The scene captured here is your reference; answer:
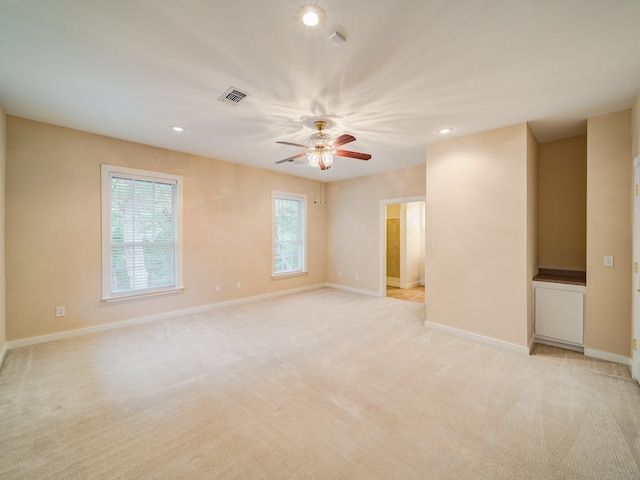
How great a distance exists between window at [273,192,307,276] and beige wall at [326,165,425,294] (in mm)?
817

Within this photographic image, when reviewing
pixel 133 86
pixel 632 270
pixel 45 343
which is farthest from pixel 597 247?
pixel 45 343

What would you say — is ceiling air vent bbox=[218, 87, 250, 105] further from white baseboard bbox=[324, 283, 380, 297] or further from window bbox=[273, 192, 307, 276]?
white baseboard bbox=[324, 283, 380, 297]

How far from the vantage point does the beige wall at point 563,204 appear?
11.8ft

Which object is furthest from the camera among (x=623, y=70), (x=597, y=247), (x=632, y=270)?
(x=597, y=247)

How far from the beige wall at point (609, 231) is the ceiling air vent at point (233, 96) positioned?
379 centimetres

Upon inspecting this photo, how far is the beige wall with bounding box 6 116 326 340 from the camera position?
10.4 ft

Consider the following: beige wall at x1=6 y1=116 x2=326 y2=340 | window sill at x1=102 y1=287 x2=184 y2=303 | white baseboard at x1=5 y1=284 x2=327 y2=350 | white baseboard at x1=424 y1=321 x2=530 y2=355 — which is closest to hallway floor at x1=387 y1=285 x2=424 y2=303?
white baseboard at x1=424 y1=321 x2=530 y2=355

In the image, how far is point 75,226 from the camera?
353 centimetres

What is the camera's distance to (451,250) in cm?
370

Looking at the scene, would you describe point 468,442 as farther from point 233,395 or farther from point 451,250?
point 451,250

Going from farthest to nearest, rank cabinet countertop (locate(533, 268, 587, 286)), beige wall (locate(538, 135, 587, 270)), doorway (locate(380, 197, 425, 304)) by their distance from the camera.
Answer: doorway (locate(380, 197, 425, 304)) → beige wall (locate(538, 135, 587, 270)) → cabinet countertop (locate(533, 268, 587, 286))

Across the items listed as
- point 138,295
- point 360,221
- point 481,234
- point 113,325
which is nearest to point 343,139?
point 481,234

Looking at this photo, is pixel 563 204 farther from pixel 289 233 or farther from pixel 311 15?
pixel 289 233

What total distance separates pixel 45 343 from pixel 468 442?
4681 mm
